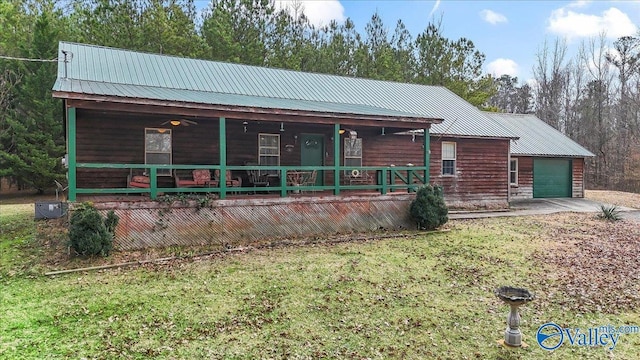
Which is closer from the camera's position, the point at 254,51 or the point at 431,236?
the point at 431,236

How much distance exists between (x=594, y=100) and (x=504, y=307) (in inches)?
1417

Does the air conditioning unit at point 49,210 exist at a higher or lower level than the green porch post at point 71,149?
lower

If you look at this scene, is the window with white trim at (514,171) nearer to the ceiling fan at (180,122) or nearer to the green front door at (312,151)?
the green front door at (312,151)

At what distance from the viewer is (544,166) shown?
2052 centimetres

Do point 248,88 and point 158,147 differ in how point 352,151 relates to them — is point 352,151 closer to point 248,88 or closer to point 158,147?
point 248,88

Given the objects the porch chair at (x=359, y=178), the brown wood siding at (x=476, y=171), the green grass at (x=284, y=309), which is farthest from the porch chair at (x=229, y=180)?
the brown wood siding at (x=476, y=171)

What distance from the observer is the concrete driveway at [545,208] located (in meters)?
15.3

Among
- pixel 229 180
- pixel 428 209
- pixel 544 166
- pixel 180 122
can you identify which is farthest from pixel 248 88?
pixel 544 166

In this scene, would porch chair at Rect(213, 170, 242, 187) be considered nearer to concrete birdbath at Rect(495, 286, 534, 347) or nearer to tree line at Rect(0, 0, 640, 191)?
concrete birdbath at Rect(495, 286, 534, 347)

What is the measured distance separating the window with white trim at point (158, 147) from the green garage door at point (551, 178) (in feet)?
58.5

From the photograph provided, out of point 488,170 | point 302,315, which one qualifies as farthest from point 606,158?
point 302,315

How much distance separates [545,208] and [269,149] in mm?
12743

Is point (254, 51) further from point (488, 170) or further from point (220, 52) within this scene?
point (488, 170)

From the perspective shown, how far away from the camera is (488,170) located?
1722 centimetres
